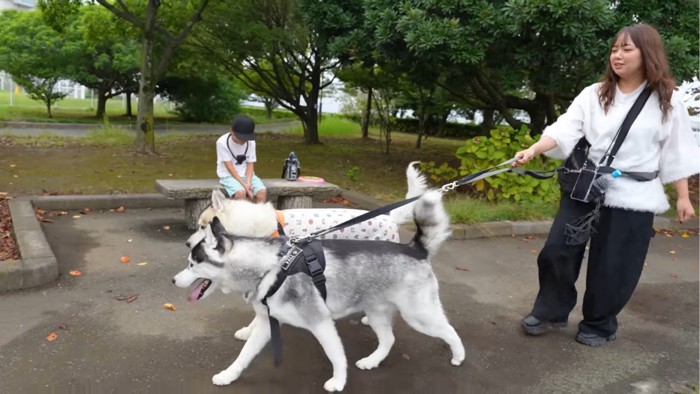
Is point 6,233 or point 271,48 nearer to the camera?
point 6,233

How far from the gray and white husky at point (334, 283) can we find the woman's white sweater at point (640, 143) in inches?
49.5

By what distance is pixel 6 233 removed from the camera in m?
5.84

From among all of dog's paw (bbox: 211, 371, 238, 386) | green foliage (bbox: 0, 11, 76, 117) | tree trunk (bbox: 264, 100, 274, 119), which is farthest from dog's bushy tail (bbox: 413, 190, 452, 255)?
tree trunk (bbox: 264, 100, 274, 119)

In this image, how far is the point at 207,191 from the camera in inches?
252

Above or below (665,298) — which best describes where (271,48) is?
above

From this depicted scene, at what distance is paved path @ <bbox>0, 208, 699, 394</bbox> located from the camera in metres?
3.43

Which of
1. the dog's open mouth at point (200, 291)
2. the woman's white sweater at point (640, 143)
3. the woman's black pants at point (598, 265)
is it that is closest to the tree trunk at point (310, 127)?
the woman's black pants at point (598, 265)

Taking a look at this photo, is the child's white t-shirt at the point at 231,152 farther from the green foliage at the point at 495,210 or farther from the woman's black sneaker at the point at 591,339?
the woman's black sneaker at the point at 591,339

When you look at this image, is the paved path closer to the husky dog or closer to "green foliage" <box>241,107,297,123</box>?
the husky dog

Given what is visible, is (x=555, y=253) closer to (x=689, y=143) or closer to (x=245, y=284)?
(x=689, y=143)

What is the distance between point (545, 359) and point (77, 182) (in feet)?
26.1

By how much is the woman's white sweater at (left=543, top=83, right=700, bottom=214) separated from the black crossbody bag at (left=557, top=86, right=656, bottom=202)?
0.11 ft

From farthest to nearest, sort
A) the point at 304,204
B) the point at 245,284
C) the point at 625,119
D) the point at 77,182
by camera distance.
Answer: the point at 77,182
the point at 304,204
the point at 625,119
the point at 245,284

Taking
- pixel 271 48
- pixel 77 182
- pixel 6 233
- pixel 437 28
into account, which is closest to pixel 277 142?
pixel 271 48
